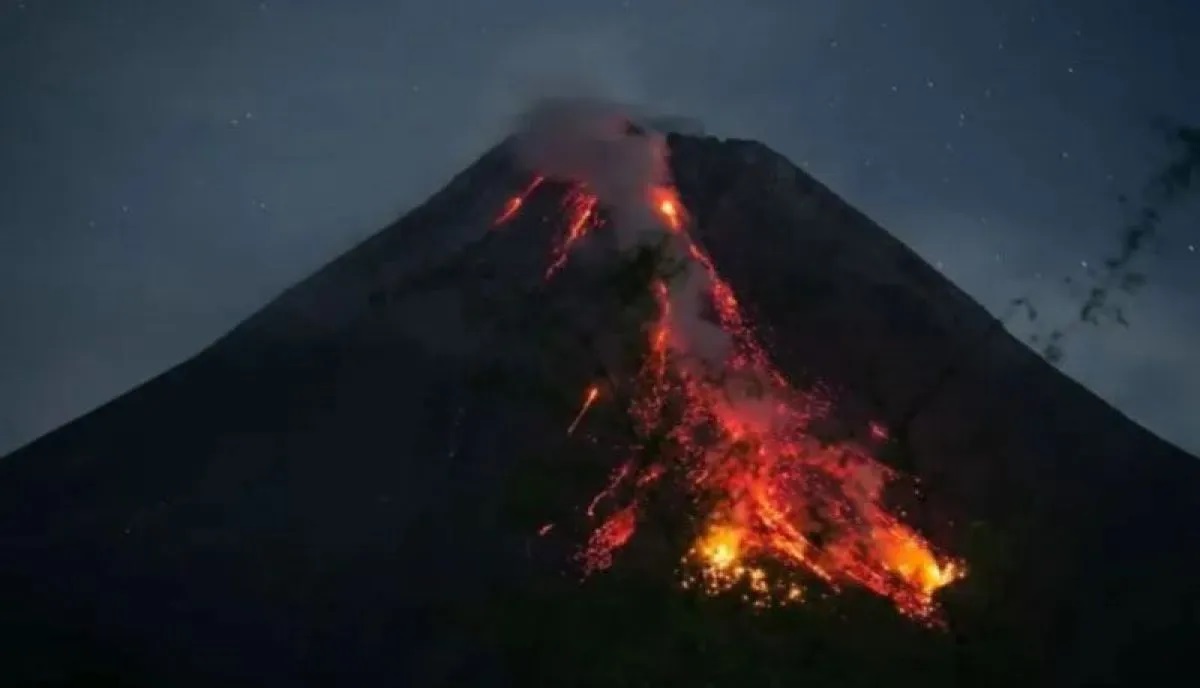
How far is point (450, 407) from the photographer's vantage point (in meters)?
31.4

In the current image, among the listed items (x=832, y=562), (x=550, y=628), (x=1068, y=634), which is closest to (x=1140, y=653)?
(x=1068, y=634)

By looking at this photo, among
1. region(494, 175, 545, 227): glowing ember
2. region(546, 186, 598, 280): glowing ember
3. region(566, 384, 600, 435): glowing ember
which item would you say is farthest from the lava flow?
region(494, 175, 545, 227): glowing ember

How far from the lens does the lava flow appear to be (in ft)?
43.3

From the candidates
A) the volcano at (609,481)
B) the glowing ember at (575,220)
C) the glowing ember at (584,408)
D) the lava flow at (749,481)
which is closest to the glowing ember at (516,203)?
the volcano at (609,481)

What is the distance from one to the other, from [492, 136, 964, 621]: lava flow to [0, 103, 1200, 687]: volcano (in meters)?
0.11

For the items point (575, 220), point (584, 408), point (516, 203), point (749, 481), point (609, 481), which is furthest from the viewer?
point (516, 203)

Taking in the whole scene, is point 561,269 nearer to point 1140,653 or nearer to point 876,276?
point 876,276

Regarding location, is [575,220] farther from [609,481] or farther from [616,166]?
[609,481]

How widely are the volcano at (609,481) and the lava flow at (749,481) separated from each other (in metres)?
0.11

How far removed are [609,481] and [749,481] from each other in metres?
2.79

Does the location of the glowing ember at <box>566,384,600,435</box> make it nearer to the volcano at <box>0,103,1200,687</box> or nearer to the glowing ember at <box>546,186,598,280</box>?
the volcano at <box>0,103,1200,687</box>

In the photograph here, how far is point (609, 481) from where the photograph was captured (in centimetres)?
1633

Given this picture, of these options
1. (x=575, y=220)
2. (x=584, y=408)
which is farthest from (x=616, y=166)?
(x=584, y=408)

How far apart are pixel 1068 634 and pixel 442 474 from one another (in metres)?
15.3
